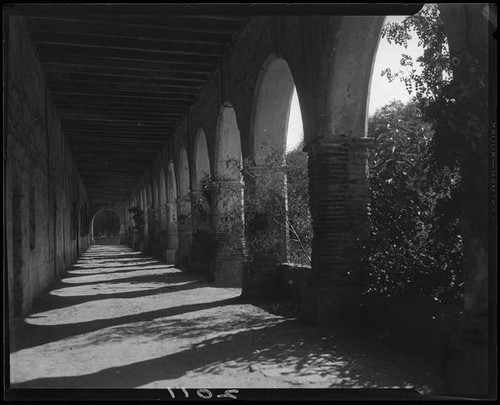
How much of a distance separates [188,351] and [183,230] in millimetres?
11743

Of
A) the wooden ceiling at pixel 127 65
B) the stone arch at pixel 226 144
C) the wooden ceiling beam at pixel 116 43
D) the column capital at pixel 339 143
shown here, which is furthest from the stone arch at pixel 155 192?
the column capital at pixel 339 143

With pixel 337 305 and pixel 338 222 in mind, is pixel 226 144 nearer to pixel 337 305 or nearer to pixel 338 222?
pixel 338 222

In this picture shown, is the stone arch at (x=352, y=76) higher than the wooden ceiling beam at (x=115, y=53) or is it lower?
lower

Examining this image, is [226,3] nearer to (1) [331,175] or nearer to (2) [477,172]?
(2) [477,172]

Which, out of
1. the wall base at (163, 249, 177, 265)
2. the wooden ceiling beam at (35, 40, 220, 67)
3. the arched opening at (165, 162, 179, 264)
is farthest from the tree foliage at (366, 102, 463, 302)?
the arched opening at (165, 162, 179, 264)

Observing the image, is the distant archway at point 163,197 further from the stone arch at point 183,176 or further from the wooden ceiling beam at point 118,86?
the wooden ceiling beam at point 118,86

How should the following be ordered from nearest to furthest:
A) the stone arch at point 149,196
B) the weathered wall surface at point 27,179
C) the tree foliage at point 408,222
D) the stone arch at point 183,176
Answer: the tree foliage at point 408,222 < the weathered wall surface at point 27,179 < the stone arch at point 183,176 < the stone arch at point 149,196

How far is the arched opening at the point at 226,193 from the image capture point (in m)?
11.1

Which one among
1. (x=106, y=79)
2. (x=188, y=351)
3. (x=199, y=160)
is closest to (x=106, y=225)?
(x=199, y=160)

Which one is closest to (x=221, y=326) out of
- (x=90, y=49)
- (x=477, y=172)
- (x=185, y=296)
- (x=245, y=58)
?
(x=185, y=296)

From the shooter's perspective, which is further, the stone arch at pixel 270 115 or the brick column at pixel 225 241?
the brick column at pixel 225 241

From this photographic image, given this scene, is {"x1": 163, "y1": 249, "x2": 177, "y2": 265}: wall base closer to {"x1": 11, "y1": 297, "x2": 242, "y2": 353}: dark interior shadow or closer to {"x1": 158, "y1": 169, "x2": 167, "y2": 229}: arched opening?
{"x1": 158, "y1": 169, "x2": 167, "y2": 229}: arched opening

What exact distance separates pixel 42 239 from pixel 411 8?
28.2 feet

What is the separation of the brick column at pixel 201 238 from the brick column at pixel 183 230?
2078 mm
